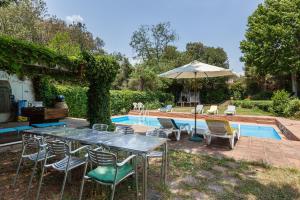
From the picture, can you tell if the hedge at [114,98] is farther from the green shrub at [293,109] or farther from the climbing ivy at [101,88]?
the green shrub at [293,109]

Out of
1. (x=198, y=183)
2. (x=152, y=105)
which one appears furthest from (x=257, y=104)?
(x=198, y=183)

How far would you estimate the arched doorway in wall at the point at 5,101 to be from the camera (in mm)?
10664

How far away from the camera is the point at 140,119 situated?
15430 millimetres

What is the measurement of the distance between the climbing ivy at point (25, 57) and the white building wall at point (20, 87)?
626 centimetres

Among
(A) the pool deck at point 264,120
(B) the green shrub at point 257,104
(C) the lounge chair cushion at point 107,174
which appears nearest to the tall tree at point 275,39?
(B) the green shrub at point 257,104

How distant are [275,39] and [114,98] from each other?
16.6m

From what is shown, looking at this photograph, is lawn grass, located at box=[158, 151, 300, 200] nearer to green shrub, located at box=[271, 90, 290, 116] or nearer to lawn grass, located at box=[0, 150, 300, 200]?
lawn grass, located at box=[0, 150, 300, 200]

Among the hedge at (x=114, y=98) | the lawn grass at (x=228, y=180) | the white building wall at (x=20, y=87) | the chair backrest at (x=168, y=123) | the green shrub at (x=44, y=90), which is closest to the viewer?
the lawn grass at (x=228, y=180)

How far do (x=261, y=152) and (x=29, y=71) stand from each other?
7650 millimetres

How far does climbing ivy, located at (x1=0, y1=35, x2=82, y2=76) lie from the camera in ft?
15.5

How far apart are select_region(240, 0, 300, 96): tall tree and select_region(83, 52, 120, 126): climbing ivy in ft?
58.1

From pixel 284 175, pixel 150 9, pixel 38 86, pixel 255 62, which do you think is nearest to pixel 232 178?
pixel 284 175

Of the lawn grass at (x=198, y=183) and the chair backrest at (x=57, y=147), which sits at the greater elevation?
the chair backrest at (x=57, y=147)

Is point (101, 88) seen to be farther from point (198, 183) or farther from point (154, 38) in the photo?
point (154, 38)
